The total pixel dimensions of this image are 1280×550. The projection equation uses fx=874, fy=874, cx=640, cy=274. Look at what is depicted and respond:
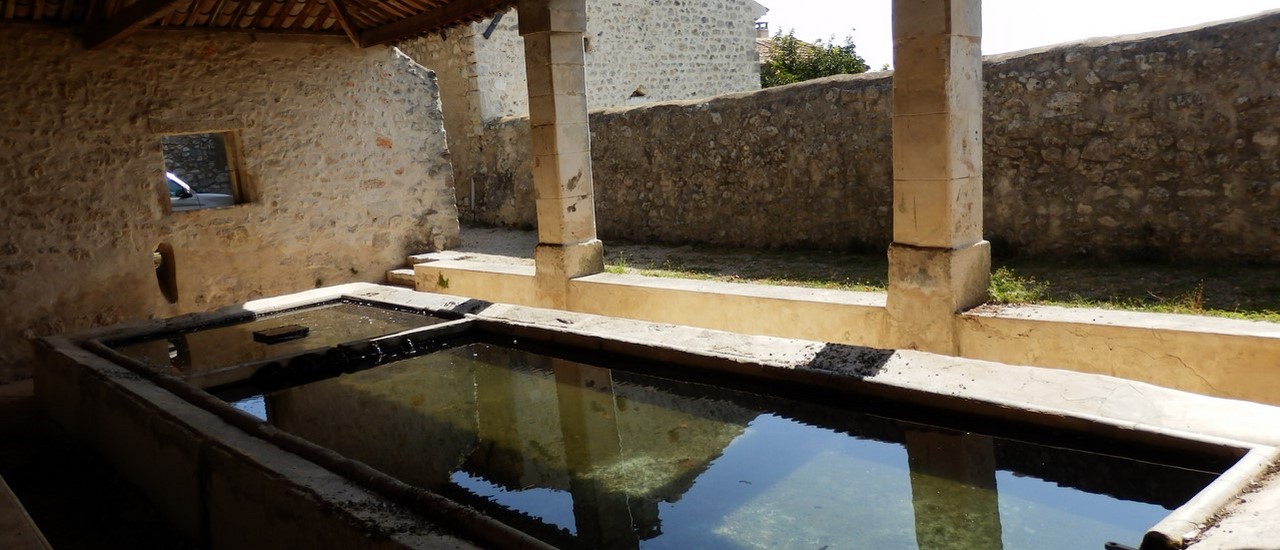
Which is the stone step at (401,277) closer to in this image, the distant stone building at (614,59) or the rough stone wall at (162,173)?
the rough stone wall at (162,173)

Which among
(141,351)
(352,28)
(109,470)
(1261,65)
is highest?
(352,28)

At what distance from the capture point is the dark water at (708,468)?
253 centimetres

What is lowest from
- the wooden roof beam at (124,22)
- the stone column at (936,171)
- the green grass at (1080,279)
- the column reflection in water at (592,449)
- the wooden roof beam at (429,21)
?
the column reflection in water at (592,449)

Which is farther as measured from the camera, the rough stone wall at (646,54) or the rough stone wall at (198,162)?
the rough stone wall at (198,162)

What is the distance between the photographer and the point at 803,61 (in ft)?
59.8

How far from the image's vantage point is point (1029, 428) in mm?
2838

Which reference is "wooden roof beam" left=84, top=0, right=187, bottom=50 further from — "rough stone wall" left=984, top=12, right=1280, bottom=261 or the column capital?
"rough stone wall" left=984, top=12, right=1280, bottom=261

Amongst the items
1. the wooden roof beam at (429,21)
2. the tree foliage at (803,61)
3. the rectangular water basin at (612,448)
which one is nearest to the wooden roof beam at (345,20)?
the wooden roof beam at (429,21)

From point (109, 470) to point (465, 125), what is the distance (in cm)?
1008

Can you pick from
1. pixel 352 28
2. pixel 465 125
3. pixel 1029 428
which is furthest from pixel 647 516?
pixel 465 125

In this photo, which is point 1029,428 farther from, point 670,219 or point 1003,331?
point 670,219

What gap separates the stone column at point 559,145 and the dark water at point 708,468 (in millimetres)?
2331

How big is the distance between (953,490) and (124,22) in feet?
22.5

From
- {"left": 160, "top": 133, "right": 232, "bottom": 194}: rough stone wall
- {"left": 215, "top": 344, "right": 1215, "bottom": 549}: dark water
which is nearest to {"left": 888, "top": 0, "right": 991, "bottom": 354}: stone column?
{"left": 215, "top": 344, "right": 1215, "bottom": 549}: dark water
